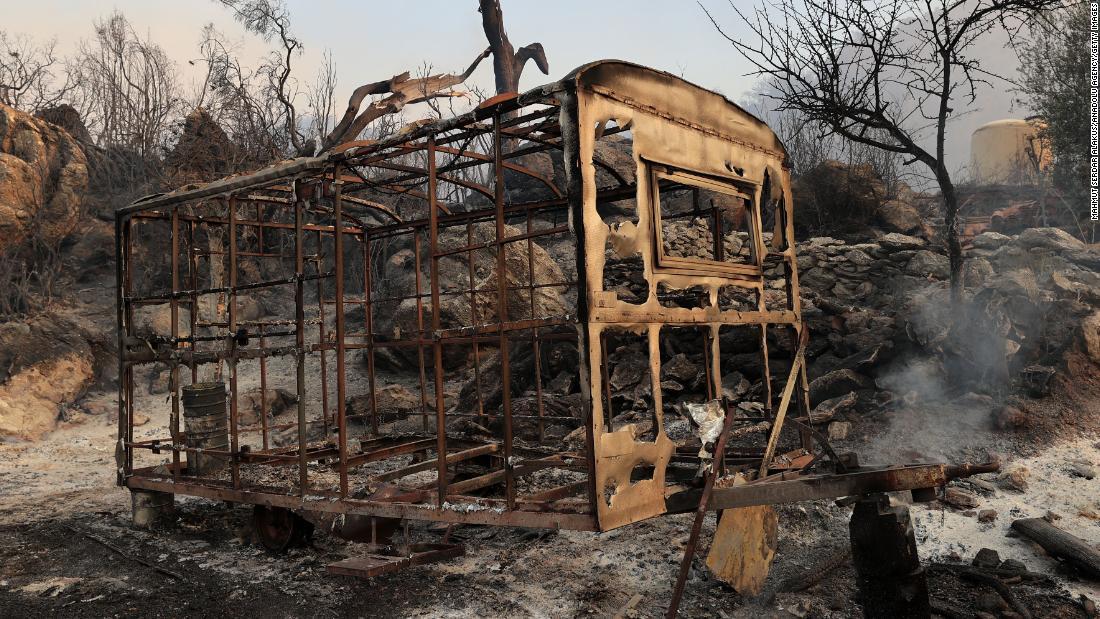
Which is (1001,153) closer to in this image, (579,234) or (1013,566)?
(1013,566)

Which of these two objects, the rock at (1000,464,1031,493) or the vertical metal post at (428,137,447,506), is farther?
the rock at (1000,464,1031,493)

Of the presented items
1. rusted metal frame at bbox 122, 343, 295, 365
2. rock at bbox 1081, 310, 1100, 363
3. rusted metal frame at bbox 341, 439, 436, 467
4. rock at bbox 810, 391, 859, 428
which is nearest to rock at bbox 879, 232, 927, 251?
rock at bbox 1081, 310, 1100, 363

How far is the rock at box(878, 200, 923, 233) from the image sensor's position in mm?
15117

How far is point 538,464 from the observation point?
5734 mm

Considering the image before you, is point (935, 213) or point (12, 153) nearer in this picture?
point (12, 153)

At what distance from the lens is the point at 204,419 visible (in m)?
6.94

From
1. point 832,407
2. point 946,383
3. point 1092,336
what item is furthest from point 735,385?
point 1092,336

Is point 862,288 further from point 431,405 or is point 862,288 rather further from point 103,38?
point 103,38

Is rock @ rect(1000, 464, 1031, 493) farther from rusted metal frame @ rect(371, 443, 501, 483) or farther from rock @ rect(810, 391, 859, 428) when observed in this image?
rusted metal frame @ rect(371, 443, 501, 483)

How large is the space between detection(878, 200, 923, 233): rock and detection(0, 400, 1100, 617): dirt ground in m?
9.02

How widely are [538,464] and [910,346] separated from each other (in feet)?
18.7

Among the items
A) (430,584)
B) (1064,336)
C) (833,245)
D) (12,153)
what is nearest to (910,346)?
(1064,336)

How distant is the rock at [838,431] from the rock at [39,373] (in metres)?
12.5

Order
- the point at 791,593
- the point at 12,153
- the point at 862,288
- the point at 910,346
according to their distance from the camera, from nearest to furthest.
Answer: the point at 791,593, the point at 910,346, the point at 862,288, the point at 12,153
